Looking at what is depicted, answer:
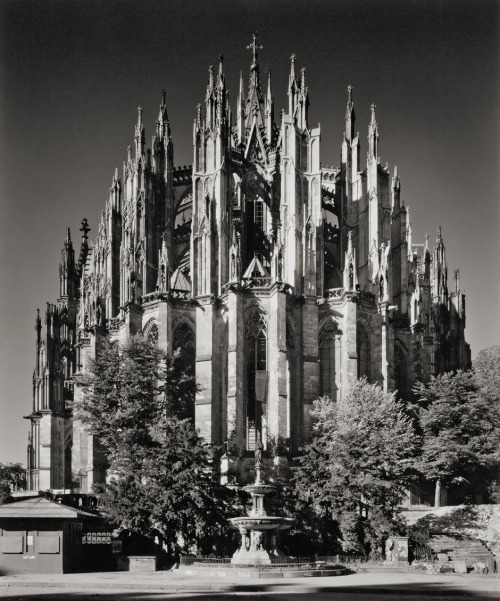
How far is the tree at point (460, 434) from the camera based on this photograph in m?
68.8

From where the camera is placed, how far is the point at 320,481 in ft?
208

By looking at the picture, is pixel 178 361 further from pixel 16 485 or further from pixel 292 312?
pixel 16 485

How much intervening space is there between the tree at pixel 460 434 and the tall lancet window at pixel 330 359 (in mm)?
6960

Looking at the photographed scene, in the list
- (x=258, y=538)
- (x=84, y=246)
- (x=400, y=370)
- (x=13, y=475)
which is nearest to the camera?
(x=258, y=538)

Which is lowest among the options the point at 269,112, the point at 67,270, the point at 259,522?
the point at 259,522

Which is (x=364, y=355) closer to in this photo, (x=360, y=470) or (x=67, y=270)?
(x=360, y=470)

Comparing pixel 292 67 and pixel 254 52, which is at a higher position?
pixel 254 52

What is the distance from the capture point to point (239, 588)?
4053cm

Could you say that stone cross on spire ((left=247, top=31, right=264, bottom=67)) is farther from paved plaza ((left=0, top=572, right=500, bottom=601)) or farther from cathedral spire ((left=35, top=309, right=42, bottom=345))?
paved plaza ((left=0, top=572, right=500, bottom=601))

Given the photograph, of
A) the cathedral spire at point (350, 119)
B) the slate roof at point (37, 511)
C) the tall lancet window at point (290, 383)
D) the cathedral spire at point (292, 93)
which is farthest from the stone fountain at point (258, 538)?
the cathedral spire at point (350, 119)

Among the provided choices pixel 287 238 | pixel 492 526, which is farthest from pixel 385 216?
pixel 492 526

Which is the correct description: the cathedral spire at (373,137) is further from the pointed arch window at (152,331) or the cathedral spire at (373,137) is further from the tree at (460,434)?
the pointed arch window at (152,331)

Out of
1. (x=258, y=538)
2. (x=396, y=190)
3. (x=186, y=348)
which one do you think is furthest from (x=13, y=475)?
(x=258, y=538)

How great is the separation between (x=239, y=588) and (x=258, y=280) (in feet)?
123
